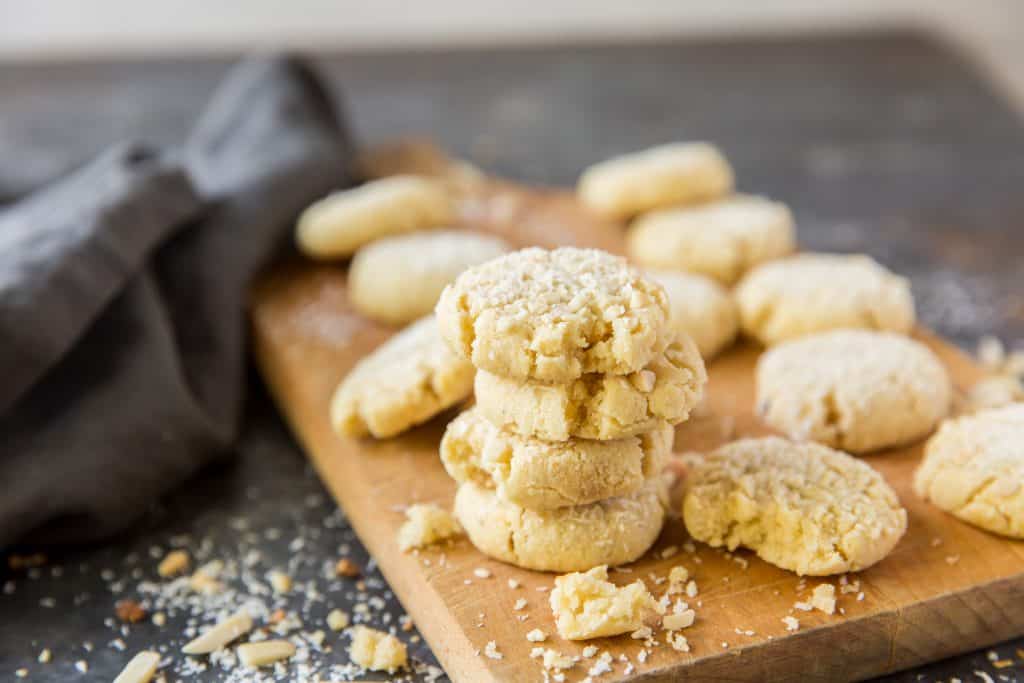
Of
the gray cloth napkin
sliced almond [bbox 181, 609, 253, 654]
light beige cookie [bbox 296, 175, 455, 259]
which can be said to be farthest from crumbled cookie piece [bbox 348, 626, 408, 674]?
light beige cookie [bbox 296, 175, 455, 259]

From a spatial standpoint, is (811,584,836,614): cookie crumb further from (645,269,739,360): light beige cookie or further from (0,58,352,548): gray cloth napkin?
(0,58,352,548): gray cloth napkin

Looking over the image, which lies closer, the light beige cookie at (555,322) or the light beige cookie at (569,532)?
the light beige cookie at (555,322)


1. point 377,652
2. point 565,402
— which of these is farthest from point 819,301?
point 377,652

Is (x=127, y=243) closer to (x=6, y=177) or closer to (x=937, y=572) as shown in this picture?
(x=6, y=177)

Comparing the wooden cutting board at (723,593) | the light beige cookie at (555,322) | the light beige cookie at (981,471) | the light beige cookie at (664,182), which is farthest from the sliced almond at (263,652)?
the light beige cookie at (664,182)

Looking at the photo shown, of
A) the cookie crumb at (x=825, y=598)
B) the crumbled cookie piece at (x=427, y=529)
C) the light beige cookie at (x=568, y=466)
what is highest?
the light beige cookie at (x=568, y=466)

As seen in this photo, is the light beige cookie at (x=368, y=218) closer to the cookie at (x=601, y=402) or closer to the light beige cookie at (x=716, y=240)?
the light beige cookie at (x=716, y=240)
